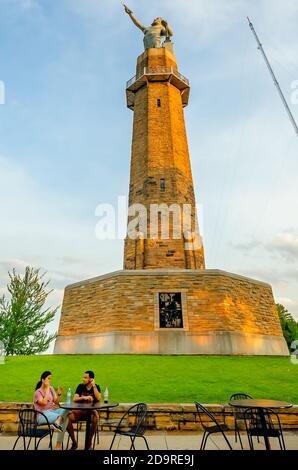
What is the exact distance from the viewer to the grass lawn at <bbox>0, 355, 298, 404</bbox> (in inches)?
307

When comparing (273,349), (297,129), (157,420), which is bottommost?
(157,420)

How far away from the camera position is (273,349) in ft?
54.3

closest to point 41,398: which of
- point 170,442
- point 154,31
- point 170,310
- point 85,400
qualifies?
point 85,400

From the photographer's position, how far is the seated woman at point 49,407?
16.8 ft

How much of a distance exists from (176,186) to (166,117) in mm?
6226

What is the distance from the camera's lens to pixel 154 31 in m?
28.2

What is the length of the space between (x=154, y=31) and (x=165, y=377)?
97.5 ft

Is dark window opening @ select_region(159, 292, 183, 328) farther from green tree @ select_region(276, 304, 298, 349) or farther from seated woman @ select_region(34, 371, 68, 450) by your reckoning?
green tree @ select_region(276, 304, 298, 349)

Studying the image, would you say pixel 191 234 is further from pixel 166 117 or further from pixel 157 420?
pixel 157 420

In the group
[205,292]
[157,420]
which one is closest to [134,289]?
[205,292]

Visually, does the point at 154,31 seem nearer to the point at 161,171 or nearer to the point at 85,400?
the point at 161,171

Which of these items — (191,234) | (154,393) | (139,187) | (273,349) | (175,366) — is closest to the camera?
(154,393)

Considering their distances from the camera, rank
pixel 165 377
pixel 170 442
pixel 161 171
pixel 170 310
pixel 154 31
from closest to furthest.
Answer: pixel 170 442 → pixel 165 377 → pixel 170 310 → pixel 161 171 → pixel 154 31

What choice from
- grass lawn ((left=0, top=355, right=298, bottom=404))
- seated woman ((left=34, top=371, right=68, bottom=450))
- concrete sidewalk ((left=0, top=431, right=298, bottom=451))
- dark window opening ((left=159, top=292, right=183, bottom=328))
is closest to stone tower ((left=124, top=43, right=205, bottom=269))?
dark window opening ((left=159, top=292, right=183, bottom=328))
